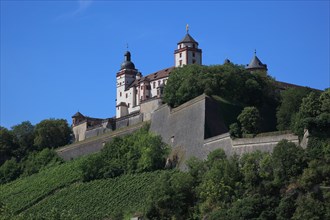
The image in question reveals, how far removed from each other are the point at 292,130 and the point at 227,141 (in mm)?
5431

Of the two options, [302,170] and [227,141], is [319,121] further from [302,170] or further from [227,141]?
[227,141]

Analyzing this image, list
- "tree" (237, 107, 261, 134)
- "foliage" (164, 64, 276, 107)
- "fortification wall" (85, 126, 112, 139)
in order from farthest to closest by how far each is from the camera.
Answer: "fortification wall" (85, 126, 112, 139) < "foliage" (164, 64, 276, 107) < "tree" (237, 107, 261, 134)

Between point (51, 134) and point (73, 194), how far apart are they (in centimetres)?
2158

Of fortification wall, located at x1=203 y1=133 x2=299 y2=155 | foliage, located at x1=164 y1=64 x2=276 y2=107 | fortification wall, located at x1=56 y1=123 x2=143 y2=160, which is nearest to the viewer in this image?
fortification wall, located at x1=203 y1=133 x2=299 y2=155

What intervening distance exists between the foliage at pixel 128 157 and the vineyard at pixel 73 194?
2.97 feet

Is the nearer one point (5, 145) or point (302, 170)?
point (302, 170)

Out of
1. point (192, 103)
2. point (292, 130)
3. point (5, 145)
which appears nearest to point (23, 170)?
point (5, 145)

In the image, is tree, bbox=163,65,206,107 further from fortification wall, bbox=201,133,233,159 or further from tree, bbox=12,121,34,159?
tree, bbox=12,121,34,159

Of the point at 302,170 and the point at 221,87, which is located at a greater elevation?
the point at 221,87

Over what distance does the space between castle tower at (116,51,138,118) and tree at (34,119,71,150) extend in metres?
5.98

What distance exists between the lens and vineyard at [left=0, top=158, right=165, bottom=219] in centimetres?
5831

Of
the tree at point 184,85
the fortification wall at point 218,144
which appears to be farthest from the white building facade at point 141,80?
the fortification wall at point 218,144

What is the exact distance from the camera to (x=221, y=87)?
65.3 m

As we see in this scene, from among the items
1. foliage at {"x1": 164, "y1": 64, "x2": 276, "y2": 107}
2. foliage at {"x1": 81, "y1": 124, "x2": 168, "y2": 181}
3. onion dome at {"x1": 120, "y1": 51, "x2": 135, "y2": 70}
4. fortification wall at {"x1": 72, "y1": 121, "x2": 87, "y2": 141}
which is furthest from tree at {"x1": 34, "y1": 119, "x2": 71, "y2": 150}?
foliage at {"x1": 164, "y1": 64, "x2": 276, "y2": 107}
